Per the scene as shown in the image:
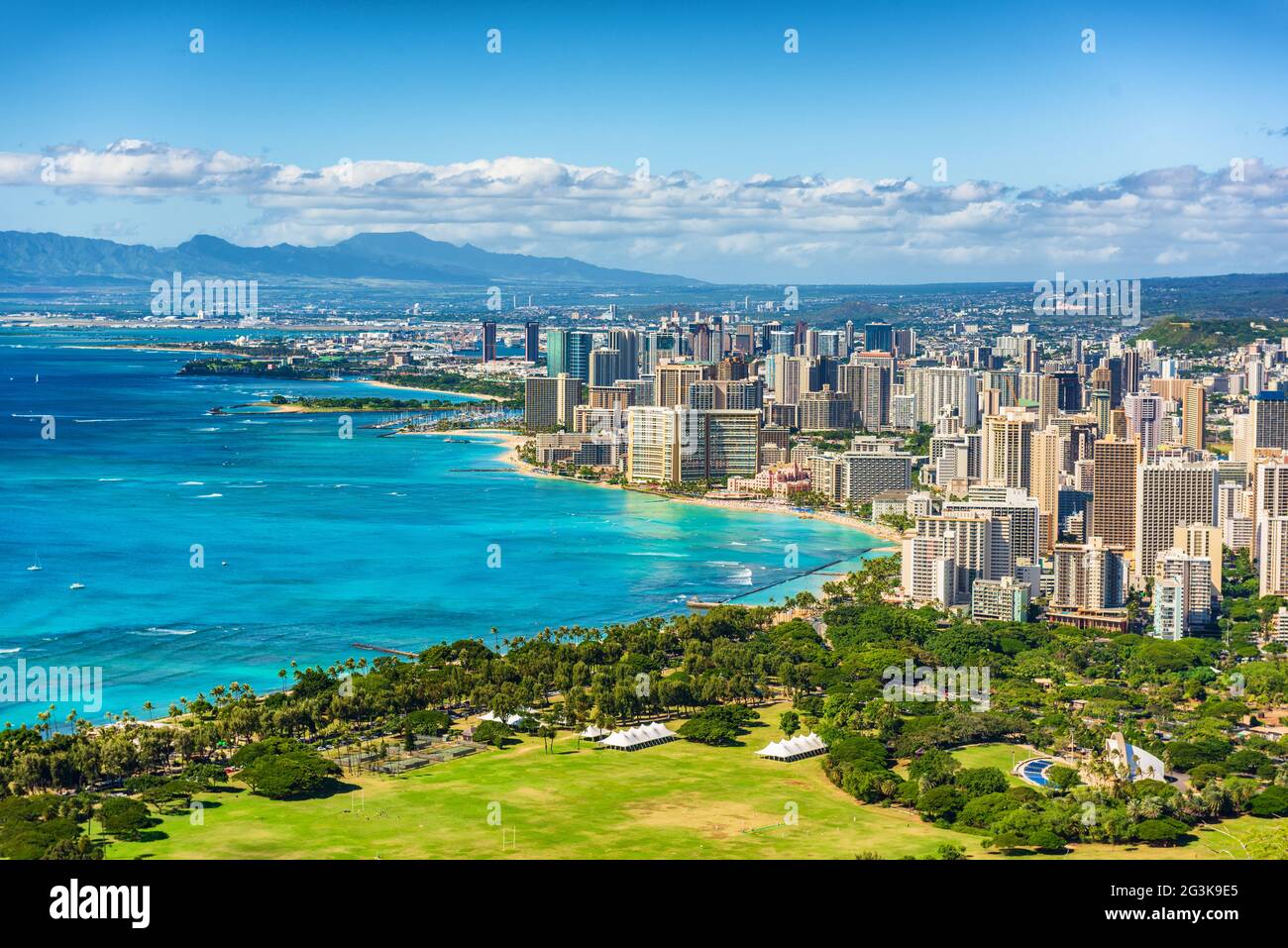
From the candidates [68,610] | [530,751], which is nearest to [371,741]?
[530,751]

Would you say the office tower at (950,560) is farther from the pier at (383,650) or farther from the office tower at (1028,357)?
the office tower at (1028,357)

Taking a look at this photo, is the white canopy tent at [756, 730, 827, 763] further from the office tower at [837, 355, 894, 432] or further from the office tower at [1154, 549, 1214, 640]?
the office tower at [837, 355, 894, 432]

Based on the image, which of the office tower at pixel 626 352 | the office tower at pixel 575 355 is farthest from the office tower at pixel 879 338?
the office tower at pixel 575 355

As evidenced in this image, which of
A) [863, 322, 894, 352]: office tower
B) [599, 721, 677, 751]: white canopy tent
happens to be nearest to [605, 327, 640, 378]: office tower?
[863, 322, 894, 352]: office tower

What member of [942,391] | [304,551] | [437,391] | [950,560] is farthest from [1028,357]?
[304,551]

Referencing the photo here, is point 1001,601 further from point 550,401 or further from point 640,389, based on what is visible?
point 640,389

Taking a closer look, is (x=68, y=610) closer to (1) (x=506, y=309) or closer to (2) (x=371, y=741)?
(2) (x=371, y=741)
